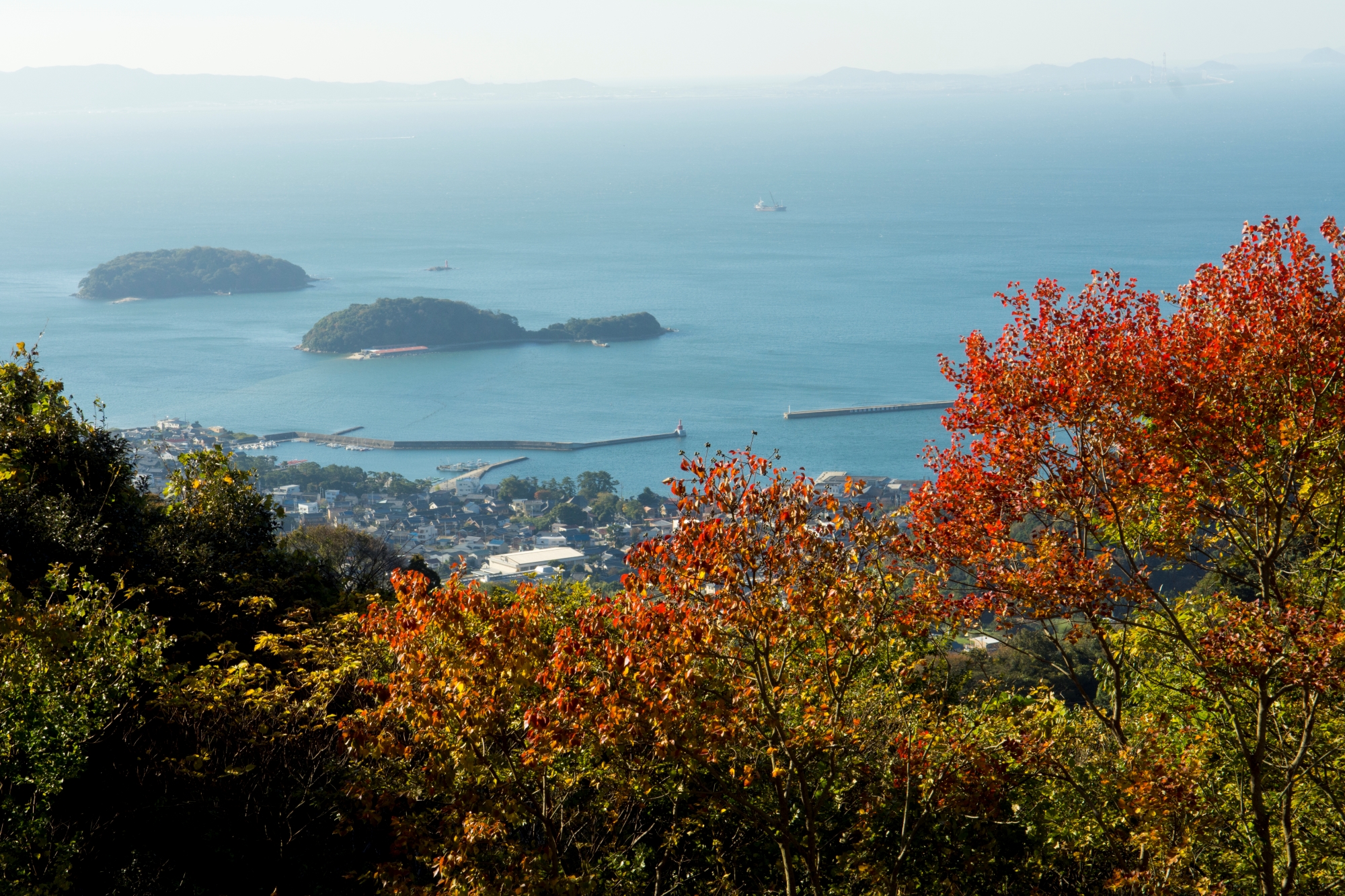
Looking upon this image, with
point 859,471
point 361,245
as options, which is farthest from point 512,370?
point 361,245

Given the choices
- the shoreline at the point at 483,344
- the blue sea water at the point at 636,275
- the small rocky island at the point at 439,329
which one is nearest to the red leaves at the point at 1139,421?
the blue sea water at the point at 636,275

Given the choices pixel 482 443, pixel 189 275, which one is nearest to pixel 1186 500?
pixel 482 443

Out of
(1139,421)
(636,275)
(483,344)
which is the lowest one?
(483,344)

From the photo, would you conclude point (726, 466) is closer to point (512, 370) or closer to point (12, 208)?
point (512, 370)

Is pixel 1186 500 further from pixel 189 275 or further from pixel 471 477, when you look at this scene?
pixel 189 275

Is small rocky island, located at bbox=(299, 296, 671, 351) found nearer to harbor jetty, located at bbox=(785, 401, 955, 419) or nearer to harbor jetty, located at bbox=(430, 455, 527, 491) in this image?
harbor jetty, located at bbox=(785, 401, 955, 419)

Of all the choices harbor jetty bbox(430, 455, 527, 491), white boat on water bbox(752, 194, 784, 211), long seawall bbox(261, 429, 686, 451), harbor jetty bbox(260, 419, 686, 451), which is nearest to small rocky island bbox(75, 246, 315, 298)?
harbor jetty bbox(260, 419, 686, 451)

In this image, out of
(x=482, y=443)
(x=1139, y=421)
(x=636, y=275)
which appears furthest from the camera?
(x=636, y=275)
